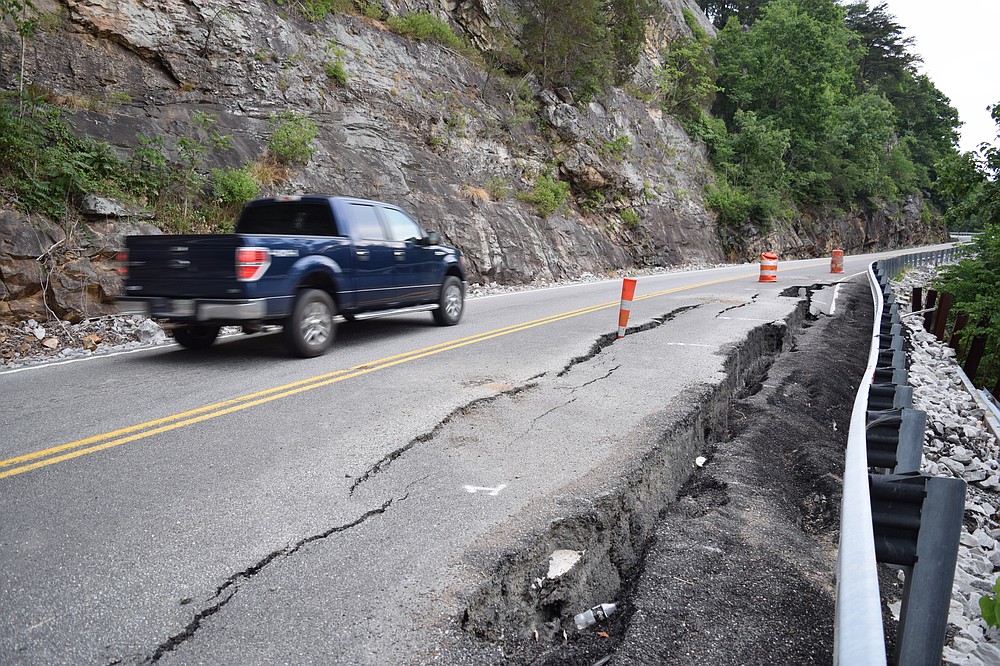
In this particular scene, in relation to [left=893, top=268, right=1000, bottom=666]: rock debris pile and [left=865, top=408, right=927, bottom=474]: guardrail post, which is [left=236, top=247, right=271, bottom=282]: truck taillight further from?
[left=893, top=268, right=1000, bottom=666]: rock debris pile

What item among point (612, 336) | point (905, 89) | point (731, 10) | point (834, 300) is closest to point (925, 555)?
point (612, 336)

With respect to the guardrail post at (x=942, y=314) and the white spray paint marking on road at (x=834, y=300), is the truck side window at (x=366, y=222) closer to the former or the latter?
the white spray paint marking on road at (x=834, y=300)

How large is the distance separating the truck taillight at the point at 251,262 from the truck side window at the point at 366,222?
1.74 meters

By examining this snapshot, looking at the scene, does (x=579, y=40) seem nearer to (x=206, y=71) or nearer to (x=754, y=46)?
(x=206, y=71)

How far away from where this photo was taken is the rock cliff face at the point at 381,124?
1209 centimetres

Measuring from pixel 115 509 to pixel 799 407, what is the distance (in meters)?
5.94

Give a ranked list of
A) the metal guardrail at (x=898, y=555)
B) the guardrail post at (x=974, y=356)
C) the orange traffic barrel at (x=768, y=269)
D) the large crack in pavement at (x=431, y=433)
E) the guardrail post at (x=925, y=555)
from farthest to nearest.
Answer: the orange traffic barrel at (x=768, y=269) → the guardrail post at (x=974, y=356) → the large crack in pavement at (x=431, y=433) → the guardrail post at (x=925, y=555) → the metal guardrail at (x=898, y=555)

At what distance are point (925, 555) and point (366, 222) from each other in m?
7.82

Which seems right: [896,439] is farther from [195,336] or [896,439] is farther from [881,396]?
[195,336]

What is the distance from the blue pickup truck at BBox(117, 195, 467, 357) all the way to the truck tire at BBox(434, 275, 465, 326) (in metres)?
0.36

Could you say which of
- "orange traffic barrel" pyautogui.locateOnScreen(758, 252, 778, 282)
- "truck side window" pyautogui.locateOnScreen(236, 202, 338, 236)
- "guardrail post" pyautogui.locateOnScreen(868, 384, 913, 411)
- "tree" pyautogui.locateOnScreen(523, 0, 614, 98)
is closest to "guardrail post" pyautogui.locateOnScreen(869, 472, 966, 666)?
"guardrail post" pyautogui.locateOnScreen(868, 384, 913, 411)

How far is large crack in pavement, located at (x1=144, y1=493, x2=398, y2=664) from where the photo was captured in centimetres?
251

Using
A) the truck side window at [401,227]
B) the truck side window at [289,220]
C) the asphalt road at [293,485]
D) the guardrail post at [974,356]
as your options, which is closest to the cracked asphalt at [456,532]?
the asphalt road at [293,485]

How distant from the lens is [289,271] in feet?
24.8
